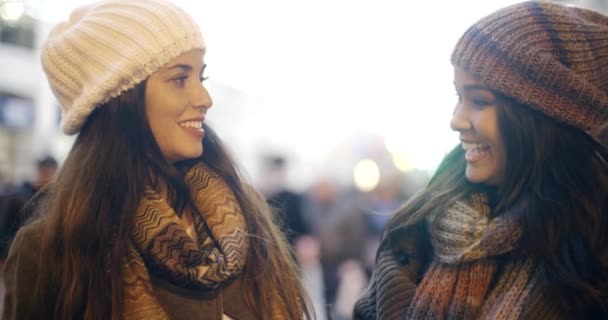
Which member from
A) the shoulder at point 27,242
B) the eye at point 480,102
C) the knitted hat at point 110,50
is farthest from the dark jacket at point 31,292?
the eye at point 480,102

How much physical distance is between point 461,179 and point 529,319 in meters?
0.63

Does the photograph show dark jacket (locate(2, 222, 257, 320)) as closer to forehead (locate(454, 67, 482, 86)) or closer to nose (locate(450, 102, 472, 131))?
nose (locate(450, 102, 472, 131))

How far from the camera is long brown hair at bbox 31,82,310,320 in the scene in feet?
8.38

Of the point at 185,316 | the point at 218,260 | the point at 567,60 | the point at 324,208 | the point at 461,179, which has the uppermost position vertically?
the point at 567,60

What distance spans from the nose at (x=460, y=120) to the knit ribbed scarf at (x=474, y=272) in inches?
10.5

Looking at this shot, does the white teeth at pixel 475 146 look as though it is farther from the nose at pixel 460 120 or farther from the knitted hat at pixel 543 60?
the knitted hat at pixel 543 60

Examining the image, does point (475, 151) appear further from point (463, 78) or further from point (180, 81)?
point (180, 81)

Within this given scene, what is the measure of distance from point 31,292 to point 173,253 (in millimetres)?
470

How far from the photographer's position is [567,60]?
261 centimetres

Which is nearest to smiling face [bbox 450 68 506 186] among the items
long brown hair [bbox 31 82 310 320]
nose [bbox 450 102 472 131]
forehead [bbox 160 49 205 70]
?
nose [bbox 450 102 472 131]

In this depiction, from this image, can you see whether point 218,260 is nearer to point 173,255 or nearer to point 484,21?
point 173,255

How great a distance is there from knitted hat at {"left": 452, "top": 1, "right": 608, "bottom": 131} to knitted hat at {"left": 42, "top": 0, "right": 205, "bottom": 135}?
0.98 m

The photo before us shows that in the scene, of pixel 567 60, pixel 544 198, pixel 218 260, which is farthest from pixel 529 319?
pixel 218 260

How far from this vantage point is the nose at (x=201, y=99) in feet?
9.14
